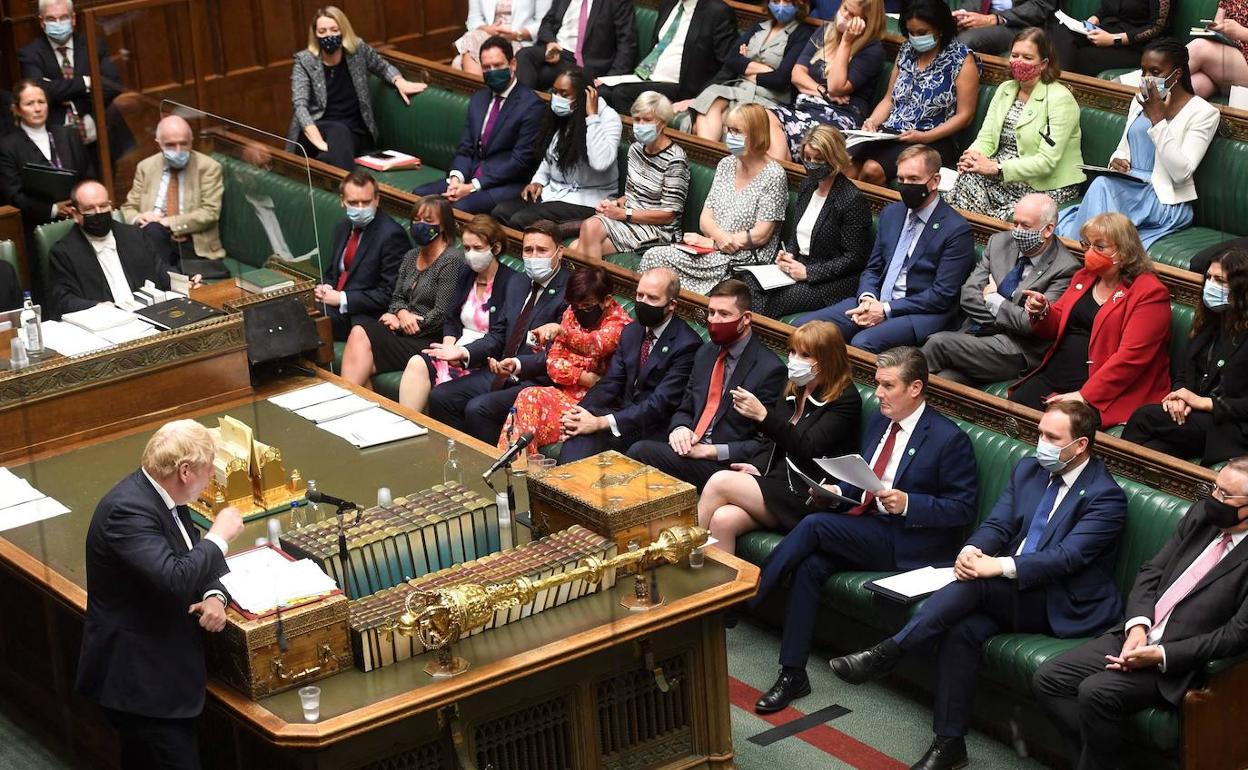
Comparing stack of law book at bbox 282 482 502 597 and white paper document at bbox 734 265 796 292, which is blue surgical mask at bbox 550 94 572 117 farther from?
stack of law book at bbox 282 482 502 597

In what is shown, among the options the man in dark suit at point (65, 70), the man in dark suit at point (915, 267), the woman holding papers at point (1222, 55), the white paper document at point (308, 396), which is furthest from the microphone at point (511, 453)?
the man in dark suit at point (65, 70)

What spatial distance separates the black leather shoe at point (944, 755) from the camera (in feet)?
18.3

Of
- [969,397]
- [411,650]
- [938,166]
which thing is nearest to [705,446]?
[969,397]

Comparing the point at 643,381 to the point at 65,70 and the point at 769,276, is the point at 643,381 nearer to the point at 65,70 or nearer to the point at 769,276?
the point at 769,276

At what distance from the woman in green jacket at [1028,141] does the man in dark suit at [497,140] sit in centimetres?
226

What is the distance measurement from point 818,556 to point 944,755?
81cm

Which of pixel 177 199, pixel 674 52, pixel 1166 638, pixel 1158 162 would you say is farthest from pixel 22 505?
pixel 674 52

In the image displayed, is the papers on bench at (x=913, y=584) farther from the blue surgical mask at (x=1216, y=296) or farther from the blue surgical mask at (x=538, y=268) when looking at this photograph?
the blue surgical mask at (x=538, y=268)

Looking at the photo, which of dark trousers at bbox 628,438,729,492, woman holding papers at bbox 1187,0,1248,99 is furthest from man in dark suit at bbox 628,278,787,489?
woman holding papers at bbox 1187,0,1248,99

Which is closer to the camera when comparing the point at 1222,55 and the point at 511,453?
the point at 511,453

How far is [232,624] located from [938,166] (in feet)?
11.2

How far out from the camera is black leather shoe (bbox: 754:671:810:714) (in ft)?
19.5

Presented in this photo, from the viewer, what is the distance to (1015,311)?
6.66m

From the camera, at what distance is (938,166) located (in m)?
7.09
